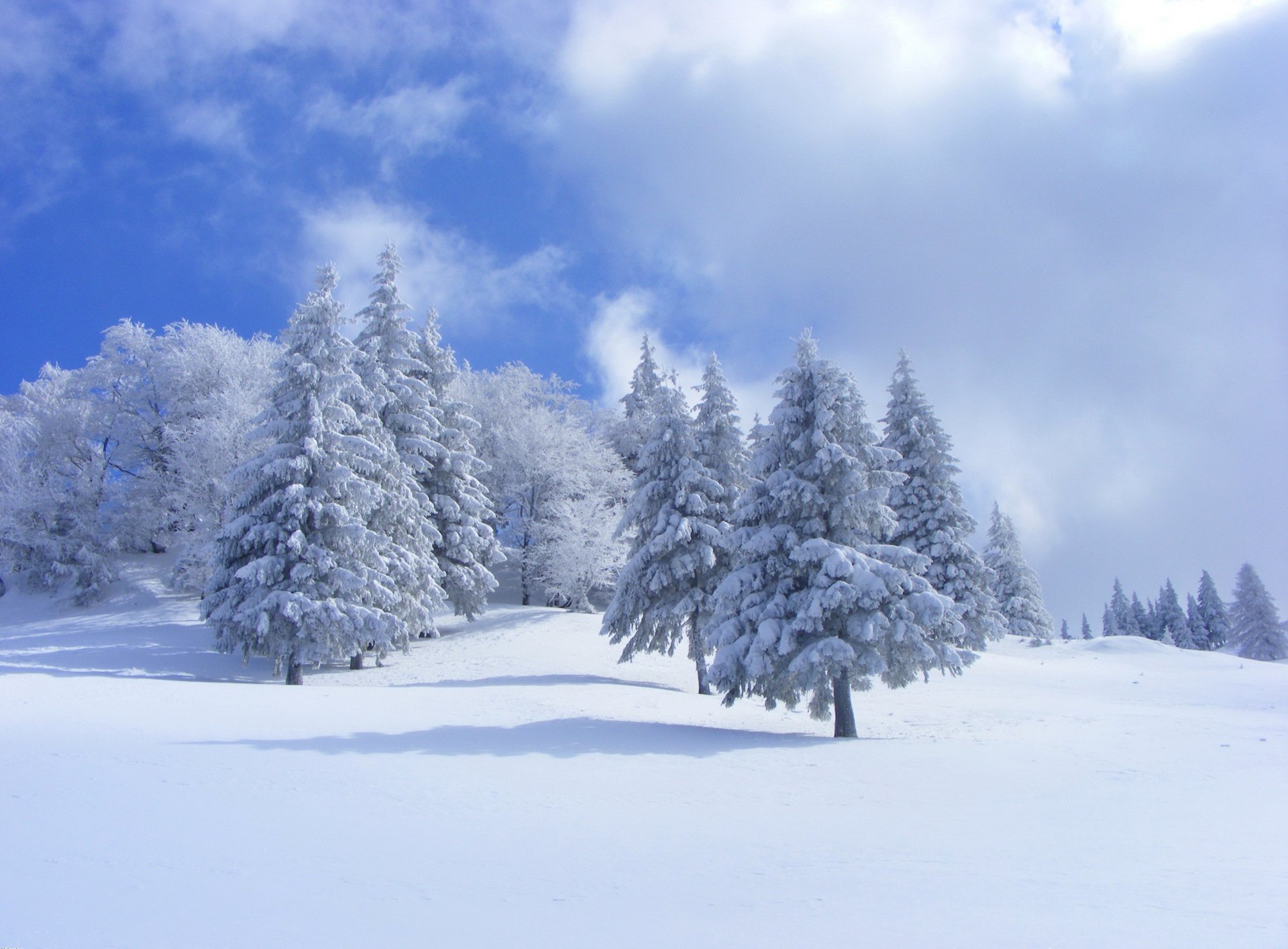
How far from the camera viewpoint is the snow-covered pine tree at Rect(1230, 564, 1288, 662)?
60562 mm

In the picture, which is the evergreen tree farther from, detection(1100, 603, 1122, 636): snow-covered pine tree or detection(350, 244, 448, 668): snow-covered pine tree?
detection(350, 244, 448, 668): snow-covered pine tree

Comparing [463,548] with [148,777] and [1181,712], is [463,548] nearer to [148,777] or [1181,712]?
[148,777]

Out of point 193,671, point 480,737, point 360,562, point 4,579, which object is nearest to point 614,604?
point 360,562

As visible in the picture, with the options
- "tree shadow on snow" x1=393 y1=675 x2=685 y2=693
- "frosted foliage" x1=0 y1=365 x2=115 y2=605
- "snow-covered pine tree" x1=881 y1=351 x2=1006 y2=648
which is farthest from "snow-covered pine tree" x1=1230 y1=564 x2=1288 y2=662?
"frosted foliage" x1=0 y1=365 x2=115 y2=605

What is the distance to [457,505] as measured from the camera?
31.5 metres

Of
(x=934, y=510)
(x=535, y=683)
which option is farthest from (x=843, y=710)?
(x=934, y=510)

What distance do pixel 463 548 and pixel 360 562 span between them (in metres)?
8.11

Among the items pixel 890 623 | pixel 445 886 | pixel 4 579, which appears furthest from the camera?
pixel 4 579

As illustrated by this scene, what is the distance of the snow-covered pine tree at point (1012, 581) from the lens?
4759cm

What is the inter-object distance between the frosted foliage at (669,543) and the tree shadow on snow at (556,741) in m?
7.31

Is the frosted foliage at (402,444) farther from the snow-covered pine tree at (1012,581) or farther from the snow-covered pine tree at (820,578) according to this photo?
the snow-covered pine tree at (1012,581)

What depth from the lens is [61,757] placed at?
994 cm

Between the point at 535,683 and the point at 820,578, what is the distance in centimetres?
1081

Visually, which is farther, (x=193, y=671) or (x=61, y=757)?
(x=193, y=671)
